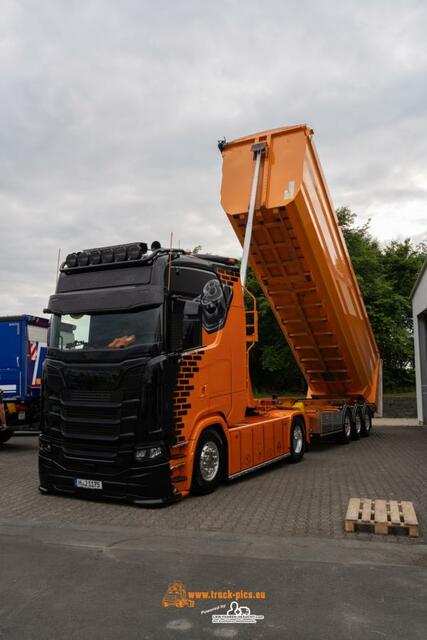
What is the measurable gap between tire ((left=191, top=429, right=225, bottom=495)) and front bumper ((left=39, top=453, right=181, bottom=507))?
46cm

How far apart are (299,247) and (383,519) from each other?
5.59 m

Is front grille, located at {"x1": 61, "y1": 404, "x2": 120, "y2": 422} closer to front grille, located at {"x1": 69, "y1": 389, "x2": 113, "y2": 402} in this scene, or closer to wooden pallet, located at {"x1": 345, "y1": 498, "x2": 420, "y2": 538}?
front grille, located at {"x1": 69, "y1": 389, "x2": 113, "y2": 402}

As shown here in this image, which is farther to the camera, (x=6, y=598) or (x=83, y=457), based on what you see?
(x=83, y=457)

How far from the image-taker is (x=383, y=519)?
578cm

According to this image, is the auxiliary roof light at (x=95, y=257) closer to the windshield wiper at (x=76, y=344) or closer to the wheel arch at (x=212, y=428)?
the windshield wiper at (x=76, y=344)

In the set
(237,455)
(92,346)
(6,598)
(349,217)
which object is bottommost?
(6,598)

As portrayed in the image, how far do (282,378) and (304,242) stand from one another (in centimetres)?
2382

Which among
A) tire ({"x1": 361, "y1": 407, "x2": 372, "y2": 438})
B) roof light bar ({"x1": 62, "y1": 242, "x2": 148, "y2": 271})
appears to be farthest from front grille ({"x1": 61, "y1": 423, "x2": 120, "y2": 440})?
tire ({"x1": 361, "y1": 407, "x2": 372, "y2": 438})

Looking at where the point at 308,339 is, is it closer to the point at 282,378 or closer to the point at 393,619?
the point at 393,619

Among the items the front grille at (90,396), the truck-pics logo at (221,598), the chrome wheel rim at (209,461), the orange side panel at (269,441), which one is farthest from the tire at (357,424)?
the truck-pics logo at (221,598)

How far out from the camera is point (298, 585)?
4.29m

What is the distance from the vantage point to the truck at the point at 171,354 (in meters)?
6.88

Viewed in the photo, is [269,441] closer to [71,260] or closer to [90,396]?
[90,396]

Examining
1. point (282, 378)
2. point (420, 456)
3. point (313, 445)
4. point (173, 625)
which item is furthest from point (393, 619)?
point (282, 378)
